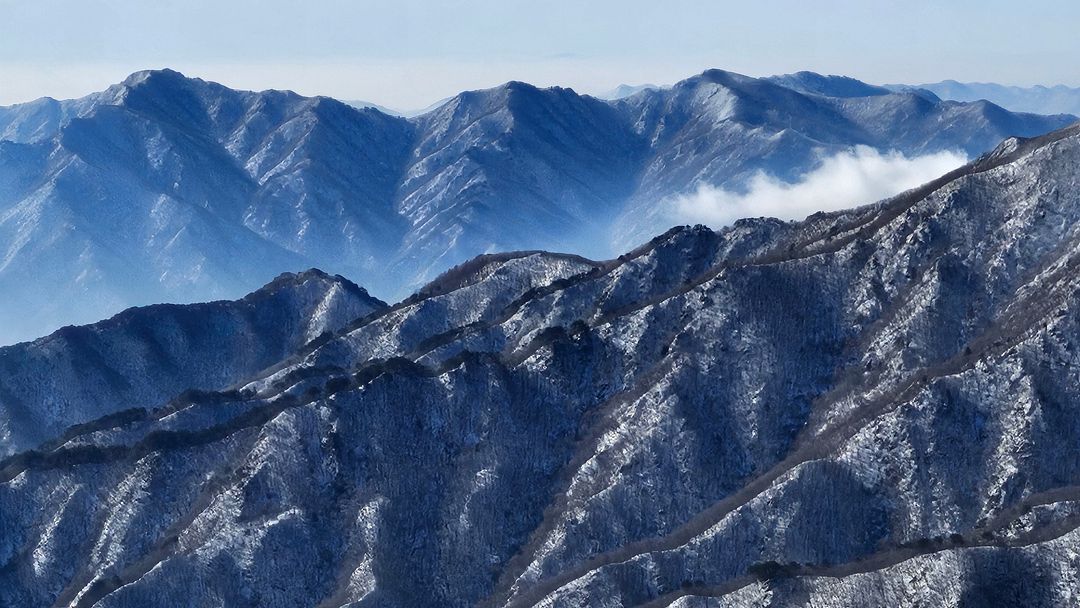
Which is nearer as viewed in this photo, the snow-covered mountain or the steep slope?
the snow-covered mountain

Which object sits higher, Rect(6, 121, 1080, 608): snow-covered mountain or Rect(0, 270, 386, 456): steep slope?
Rect(0, 270, 386, 456): steep slope

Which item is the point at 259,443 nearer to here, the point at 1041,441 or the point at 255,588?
the point at 255,588

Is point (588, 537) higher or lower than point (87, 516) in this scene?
lower

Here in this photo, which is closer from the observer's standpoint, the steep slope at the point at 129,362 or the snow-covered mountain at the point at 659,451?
the snow-covered mountain at the point at 659,451

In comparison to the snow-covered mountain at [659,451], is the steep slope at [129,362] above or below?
above

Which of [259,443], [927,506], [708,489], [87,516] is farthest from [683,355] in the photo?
[87,516]
